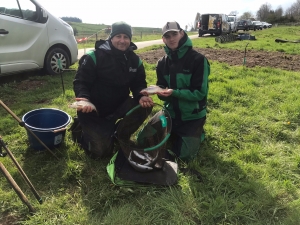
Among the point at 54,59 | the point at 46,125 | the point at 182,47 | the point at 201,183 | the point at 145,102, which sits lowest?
the point at 201,183

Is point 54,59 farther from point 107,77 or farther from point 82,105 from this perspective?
point 82,105

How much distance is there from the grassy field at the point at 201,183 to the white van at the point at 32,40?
1.70 metres

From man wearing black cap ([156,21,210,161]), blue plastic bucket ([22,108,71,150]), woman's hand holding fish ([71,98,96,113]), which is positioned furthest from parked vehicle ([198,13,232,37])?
woman's hand holding fish ([71,98,96,113])

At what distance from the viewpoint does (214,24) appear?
80.3 feet

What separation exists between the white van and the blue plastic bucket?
67.7 inches

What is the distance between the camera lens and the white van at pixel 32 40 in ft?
17.6

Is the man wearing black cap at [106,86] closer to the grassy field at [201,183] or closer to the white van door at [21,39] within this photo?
the grassy field at [201,183]

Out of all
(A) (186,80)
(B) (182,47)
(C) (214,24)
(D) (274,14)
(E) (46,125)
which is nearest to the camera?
(B) (182,47)

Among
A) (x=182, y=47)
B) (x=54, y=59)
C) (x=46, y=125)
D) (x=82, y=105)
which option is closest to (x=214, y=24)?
(x=54, y=59)

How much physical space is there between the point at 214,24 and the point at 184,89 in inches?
920

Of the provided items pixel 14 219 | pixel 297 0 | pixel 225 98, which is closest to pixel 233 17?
pixel 225 98

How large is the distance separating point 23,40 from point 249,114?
487 cm

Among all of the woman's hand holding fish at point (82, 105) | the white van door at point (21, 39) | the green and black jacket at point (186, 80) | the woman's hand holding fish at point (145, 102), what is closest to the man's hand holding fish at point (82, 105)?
the woman's hand holding fish at point (82, 105)

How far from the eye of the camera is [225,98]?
4977 millimetres
